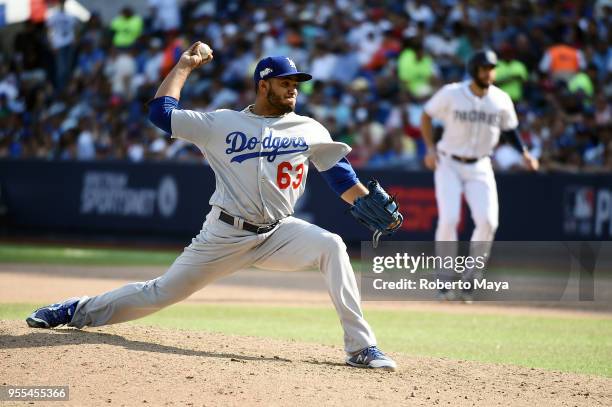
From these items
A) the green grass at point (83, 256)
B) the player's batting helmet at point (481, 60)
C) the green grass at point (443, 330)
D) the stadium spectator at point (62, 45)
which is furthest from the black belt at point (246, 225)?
the stadium spectator at point (62, 45)

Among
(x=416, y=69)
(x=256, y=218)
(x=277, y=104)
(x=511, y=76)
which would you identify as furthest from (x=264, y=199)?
(x=416, y=69)

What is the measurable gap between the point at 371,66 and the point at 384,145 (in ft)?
8.14

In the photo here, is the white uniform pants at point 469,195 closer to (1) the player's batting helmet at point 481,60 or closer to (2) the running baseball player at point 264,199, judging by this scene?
(1) the player's batting helmet at point 481,60

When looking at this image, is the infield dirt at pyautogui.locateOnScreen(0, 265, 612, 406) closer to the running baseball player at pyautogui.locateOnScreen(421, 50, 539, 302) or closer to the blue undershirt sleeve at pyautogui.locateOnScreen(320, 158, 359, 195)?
the blue undershirt sleeve at pyautogui.locateOnScreen(320, 158, 359, 195)

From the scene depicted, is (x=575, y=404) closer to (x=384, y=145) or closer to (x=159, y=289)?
(x=159, y=289)

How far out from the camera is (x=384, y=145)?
17734 mm

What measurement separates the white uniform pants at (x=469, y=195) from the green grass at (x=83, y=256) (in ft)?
17.8

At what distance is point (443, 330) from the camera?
9641 millimetres

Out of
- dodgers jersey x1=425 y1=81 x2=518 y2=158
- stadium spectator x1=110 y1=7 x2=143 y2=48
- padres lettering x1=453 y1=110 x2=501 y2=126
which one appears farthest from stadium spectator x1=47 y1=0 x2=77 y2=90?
padres lettering x1=453 y1=110 x2=501 y2=126

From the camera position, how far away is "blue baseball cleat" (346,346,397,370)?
656cm

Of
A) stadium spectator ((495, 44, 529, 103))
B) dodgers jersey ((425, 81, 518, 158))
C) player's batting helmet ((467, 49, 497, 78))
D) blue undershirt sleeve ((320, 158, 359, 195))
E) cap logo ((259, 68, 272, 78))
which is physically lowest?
blue undershirt sleeve ((320, 158, 359, 195))

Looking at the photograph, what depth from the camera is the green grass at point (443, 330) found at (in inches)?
322

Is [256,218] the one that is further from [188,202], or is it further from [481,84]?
[188,202]

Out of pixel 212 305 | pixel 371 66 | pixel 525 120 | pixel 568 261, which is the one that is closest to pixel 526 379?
pixel 212 305
